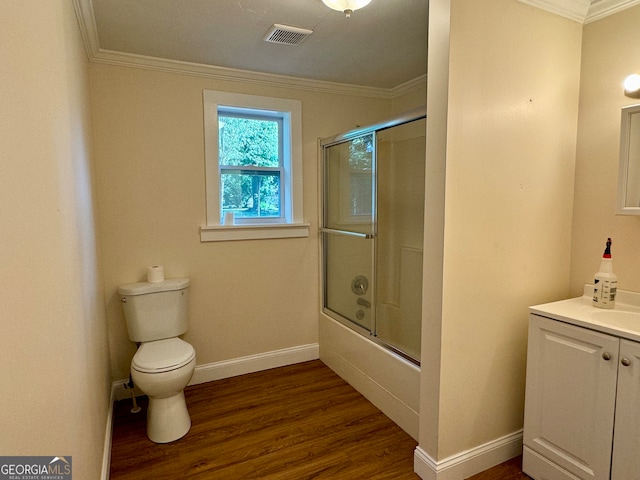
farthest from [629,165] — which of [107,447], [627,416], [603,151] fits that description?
[107,447]

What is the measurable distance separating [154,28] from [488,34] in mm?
1745

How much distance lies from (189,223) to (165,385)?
44.5 inches

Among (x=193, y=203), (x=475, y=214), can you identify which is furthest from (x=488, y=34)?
(x=193, y=203)

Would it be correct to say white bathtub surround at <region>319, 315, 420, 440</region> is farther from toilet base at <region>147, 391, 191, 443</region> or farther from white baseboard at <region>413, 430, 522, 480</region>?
toilet base at <region>147, 391, 191, 443</region>

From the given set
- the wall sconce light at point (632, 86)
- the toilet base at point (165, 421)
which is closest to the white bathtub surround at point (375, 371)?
the toilet base at point (165, 421)

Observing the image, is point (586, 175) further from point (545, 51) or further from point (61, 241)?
point (61, 241)

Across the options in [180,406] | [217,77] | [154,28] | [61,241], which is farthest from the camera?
[217,77]

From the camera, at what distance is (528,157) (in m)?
1.86

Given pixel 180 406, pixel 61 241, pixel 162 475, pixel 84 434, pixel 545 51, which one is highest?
pixel 545 51

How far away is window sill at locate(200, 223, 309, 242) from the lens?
277 centimetres

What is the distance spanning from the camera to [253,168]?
9.78ft

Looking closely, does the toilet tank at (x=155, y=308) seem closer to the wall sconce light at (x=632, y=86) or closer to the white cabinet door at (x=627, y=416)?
the white cabinet door at (x=627, y=416)

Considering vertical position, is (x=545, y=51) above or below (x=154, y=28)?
below

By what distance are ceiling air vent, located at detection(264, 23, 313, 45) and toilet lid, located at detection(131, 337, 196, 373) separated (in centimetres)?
194
